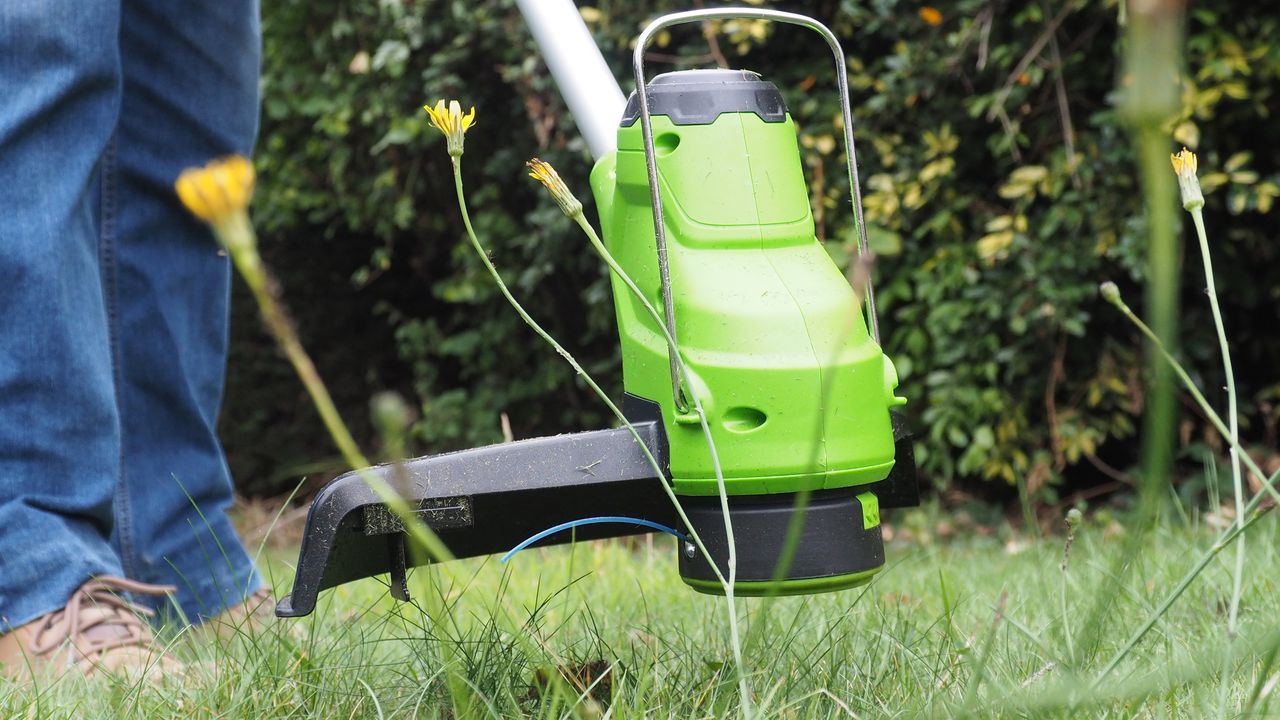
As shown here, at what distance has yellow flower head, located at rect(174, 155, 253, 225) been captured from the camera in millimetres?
418

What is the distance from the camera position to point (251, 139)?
5.96 feet

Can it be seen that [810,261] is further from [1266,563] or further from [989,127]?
[989,127]

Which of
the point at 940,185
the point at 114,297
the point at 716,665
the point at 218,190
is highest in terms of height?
the point at 218,190

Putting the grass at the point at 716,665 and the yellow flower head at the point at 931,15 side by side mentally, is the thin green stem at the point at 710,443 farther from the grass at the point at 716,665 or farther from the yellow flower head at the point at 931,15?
the yellow flower head at the point at 931,15

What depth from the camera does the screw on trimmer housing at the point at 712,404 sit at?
37.9 inches

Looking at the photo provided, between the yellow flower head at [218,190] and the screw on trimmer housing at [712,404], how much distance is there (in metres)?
0.48

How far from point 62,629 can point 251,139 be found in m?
0.79

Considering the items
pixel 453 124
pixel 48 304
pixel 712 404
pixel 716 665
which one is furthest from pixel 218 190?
pixel 48 304

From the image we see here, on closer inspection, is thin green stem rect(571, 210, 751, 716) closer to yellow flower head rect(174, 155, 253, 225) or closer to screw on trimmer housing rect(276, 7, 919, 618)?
screw on trimmer housing rect(276, 7, 919, 618)

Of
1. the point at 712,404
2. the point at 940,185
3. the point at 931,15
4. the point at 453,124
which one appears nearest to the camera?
the point at 453,124

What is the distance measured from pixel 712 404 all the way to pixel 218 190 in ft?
1.98

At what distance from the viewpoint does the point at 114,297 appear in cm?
167

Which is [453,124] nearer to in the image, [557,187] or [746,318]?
[557,187]

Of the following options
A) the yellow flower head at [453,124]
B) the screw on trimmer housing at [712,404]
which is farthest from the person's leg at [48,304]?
the yellow flower head at [453,124]
